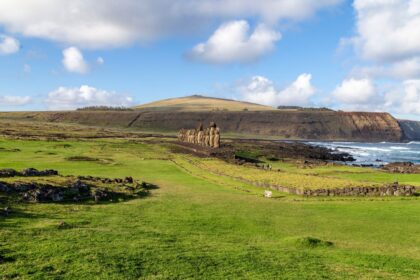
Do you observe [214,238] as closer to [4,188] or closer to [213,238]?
[213,238]

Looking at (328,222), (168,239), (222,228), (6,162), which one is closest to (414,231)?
(328,222)

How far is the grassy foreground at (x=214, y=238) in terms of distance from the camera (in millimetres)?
14594

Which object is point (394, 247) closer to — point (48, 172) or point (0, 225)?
point (0, 225)

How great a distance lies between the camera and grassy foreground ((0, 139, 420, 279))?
14.6 meters

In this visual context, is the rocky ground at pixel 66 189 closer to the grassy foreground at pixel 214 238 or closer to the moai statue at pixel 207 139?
the grassy foreground at pixel 214 238

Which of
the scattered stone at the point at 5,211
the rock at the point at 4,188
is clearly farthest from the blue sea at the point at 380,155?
the scattered stone at the point at 5,211

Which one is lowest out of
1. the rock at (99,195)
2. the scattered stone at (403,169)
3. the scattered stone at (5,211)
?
the scattered stone at (403,169)

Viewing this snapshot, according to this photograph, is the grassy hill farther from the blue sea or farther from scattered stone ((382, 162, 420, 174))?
the blue sea

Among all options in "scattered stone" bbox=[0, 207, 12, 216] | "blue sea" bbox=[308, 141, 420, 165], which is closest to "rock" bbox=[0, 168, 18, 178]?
"scattered stone" bbox=[0, 207, 12, 216]

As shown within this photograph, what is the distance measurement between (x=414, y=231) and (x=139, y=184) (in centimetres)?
2159

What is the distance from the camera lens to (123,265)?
47.7ft

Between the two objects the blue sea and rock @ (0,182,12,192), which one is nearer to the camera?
rock @ (0,182,12,192)

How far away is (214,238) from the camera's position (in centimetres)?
1989

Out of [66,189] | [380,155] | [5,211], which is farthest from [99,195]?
[380,155]
